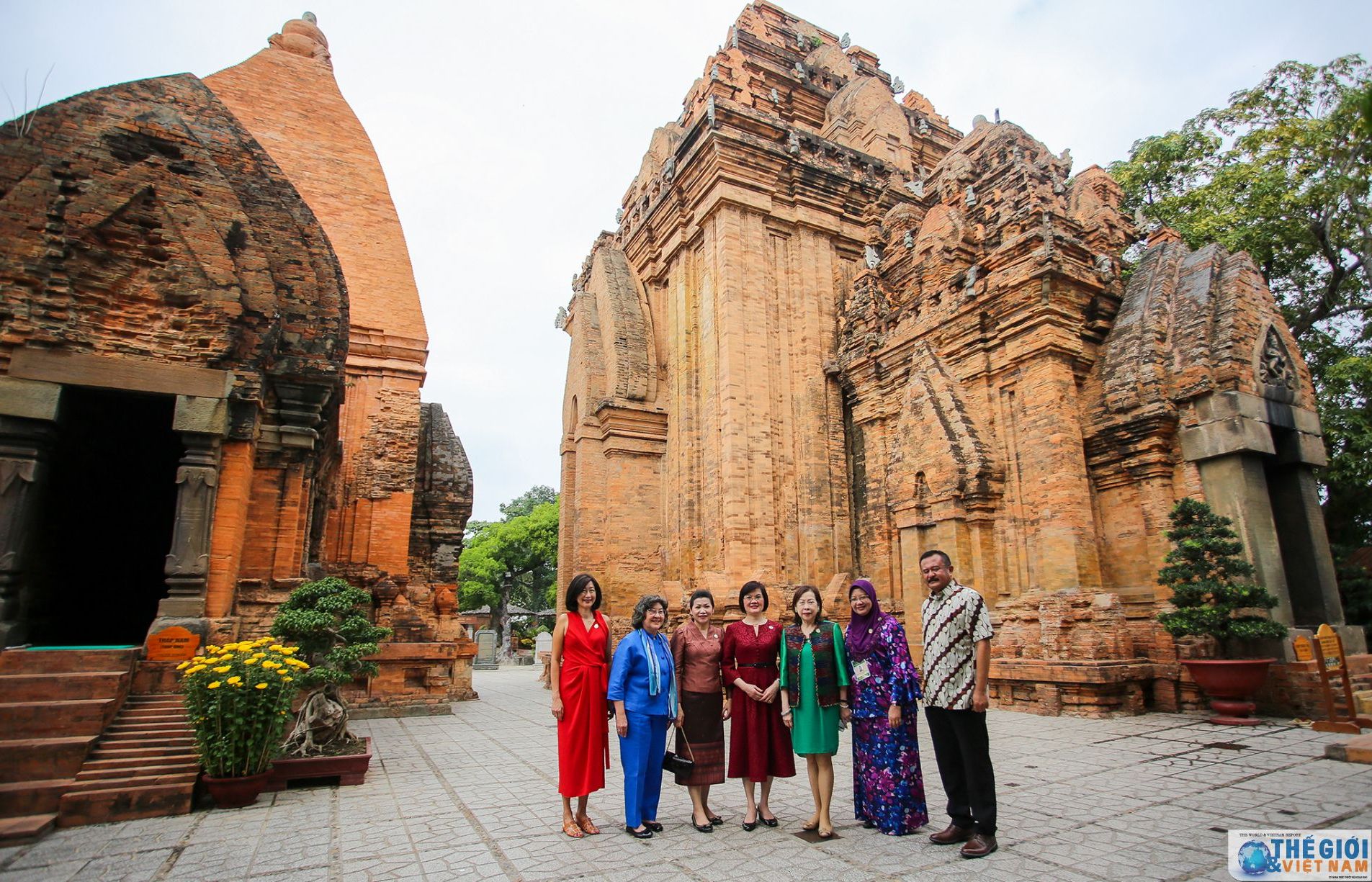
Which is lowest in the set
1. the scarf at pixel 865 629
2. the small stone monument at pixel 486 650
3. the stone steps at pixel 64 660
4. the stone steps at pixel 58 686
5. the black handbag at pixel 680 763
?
the small stone monument at pixel 486 650

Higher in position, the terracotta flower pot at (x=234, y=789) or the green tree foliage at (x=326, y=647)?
the green tree foliage at (x=326, y=647)

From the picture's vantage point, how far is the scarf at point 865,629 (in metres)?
4.64

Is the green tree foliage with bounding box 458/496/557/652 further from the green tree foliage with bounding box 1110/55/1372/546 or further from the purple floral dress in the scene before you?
the purple floral dress

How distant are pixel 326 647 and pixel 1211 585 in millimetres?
9195

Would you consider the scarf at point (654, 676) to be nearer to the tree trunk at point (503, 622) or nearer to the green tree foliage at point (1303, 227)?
the green tree foliage at point (1303, 227)

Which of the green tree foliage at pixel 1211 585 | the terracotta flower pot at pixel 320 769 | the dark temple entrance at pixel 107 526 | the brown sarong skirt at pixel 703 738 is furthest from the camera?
the dark temple entrance at pixel 107 526

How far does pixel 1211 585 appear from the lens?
808 cm

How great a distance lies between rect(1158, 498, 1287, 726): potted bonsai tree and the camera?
7855 mm

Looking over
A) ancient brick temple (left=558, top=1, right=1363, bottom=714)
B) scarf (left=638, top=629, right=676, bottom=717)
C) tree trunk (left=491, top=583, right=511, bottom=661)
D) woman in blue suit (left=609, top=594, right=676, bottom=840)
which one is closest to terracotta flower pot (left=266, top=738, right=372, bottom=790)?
woman in blue suit (left=609, top=594, right=676, bottom=840)

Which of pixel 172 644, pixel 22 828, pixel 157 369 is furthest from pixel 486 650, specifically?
pixel 22 828

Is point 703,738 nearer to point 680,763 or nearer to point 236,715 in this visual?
point 680,763

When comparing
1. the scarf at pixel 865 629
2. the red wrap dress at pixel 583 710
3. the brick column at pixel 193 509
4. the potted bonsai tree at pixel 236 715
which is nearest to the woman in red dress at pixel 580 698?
the red wrap dress at pixel 583 710

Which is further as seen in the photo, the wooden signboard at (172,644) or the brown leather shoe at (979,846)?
the wooden signboard at (172,644)

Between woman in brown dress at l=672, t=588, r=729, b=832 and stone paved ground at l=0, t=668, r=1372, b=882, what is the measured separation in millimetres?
254
